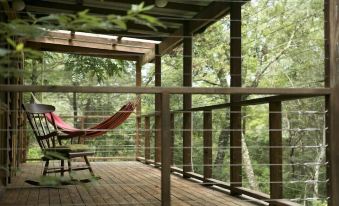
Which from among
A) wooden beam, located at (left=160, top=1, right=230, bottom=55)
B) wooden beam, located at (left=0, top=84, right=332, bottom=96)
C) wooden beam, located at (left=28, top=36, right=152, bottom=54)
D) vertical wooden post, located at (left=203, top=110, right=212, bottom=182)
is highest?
wooden beam, located at (left=28, top=36, right=152, bottom=54)

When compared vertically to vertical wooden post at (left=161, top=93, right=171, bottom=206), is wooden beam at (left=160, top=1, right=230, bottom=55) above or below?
above

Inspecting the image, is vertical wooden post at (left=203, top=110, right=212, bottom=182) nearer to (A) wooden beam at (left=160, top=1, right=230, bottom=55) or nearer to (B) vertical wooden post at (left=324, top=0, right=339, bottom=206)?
(A) wooden beam at (left=160, top=1, right=230, bottom=55)

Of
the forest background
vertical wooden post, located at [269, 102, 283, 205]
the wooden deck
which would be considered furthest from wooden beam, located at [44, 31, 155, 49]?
vertical wooden post, located at [269, 102, 283, 205]

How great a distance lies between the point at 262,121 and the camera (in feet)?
32.5

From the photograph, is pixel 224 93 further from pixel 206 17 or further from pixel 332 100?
pixel 206 17

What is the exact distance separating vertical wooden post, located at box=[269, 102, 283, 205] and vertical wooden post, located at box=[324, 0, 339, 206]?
31 cm

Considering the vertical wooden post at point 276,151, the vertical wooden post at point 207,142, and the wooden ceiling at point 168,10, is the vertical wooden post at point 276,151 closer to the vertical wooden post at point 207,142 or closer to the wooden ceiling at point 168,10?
the vertical wooden post at point 207,142

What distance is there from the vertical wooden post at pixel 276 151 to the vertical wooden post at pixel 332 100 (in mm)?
308

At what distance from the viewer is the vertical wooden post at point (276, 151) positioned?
2.80 metres

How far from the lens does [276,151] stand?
2803 millimetres

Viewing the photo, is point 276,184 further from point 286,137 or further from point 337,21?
point 286,137

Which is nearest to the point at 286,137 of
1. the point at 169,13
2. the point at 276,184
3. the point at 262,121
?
the point at 262,121

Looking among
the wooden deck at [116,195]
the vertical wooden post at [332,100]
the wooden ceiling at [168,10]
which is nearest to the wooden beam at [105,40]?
the wooden ceiling at [168,10]

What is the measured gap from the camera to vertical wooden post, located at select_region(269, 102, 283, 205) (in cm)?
280
